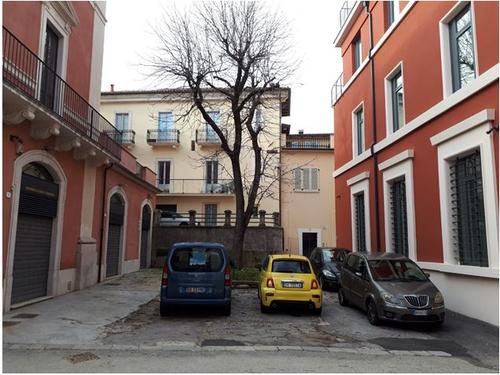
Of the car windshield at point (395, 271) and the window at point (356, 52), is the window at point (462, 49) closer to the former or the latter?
the car windshield at point (395, 271)

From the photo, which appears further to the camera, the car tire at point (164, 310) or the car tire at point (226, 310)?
the car tire at point (226, 310)

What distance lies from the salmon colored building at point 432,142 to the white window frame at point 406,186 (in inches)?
1.2

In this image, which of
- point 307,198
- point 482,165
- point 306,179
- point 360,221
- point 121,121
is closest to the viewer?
point 482,165

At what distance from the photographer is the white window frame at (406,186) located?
13.0 metres

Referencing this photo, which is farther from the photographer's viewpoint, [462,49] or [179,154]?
[179,154]

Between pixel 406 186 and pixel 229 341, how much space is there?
313 inches

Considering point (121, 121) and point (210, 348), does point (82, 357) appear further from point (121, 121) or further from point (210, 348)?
point (121, 121)

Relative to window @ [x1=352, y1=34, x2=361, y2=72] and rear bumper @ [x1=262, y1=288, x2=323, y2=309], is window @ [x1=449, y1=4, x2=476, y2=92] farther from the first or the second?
window @ [x1=352, y1=34, x2=361, y2=72]

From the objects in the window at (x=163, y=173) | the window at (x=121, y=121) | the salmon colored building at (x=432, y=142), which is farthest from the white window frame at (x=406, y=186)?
the window at (x=121, y=121)

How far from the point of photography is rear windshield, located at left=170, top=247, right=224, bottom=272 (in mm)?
10242

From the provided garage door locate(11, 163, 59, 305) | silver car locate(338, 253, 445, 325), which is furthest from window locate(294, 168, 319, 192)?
garage door locate(11, 163, 59, 305)

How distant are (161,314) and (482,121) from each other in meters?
8.34

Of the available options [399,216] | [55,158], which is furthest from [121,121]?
[399,216]

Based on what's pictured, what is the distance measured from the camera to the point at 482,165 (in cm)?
973
